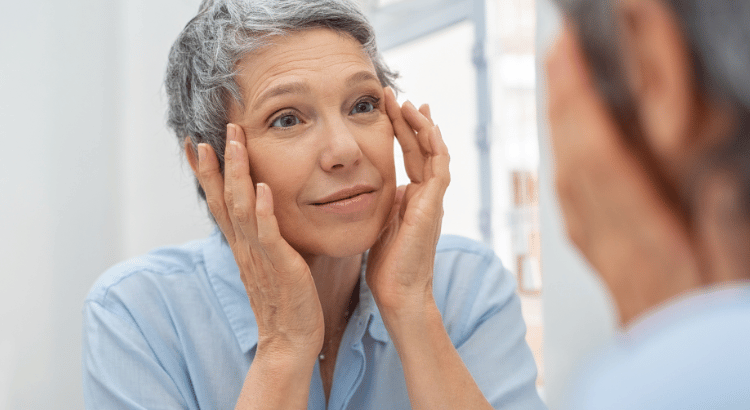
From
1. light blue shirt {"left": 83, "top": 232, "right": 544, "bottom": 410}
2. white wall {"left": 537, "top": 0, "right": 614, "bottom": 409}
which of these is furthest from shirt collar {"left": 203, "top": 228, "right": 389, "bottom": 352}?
white wall {"left": 537, "top": 0, "right": 614, "bottom": 409}

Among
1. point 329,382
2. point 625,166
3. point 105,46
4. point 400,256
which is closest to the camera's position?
point 625,166

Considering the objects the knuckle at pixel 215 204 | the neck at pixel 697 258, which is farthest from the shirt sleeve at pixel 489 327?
the neck at pixel 697 258

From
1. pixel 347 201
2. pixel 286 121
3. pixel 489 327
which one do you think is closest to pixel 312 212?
pixel 347 201

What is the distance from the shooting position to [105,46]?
6.47 ft

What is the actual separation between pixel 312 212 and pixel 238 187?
14 cm

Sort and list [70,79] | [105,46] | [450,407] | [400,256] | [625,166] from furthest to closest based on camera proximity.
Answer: [105,46], [70,79], [400,256], [450,407], [625,166]

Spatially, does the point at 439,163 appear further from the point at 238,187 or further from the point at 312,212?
the point at 238,187

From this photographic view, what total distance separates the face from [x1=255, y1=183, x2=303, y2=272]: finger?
6 centimetres

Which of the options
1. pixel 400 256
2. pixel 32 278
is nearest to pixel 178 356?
pixel 400 256

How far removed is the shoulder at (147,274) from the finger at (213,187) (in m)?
0.18

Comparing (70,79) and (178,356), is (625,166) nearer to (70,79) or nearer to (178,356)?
(178,356)

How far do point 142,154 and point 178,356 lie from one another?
3.57 ft

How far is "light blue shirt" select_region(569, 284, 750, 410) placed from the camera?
223 mm

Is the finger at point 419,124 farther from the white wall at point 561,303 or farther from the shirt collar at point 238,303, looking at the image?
the white wall at point 561,303
